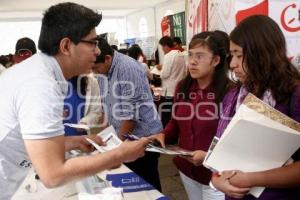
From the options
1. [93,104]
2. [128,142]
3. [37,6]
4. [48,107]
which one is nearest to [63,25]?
[48,107]

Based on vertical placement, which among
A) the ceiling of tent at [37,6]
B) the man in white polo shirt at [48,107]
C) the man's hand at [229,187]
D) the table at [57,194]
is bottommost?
the table at [57,194]

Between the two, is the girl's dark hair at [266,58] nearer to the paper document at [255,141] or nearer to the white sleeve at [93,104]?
the paper document at [255,141]

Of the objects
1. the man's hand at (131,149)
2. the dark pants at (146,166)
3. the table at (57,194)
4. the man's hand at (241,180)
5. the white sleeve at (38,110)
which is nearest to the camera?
the white sleeve at (38,110)

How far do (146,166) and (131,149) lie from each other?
3.22ft

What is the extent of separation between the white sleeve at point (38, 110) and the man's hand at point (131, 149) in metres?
0.28

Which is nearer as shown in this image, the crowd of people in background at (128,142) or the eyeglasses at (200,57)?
the crowd of people in background at (128,142)

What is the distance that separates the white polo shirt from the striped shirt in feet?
3.12

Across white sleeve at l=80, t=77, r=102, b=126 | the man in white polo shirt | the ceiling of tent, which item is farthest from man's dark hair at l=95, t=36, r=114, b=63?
the ceiling of tent

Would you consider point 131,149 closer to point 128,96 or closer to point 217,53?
point 217,53

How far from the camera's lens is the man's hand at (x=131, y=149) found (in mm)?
1232

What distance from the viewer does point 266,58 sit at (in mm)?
1123

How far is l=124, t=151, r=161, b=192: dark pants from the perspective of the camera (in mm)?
2189

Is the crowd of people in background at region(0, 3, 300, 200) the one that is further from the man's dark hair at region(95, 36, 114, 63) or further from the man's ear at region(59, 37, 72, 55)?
the man's dark hair at region(95, 36, 114, 63)

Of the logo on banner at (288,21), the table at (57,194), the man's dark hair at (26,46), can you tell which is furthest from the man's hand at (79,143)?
the man's dark hair at (26,46)
